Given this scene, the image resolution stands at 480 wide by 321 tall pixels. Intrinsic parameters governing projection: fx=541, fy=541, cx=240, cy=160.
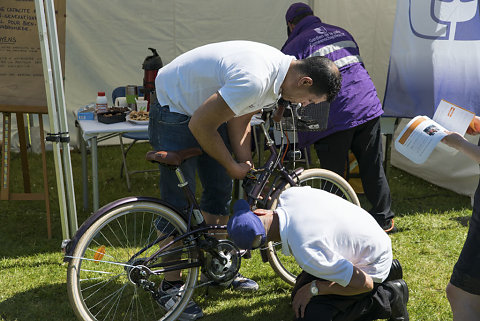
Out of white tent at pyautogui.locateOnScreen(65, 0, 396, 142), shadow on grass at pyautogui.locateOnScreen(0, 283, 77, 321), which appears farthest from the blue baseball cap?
white tent at pyautogui.locateOnScreen(65, 0, 396, 142)

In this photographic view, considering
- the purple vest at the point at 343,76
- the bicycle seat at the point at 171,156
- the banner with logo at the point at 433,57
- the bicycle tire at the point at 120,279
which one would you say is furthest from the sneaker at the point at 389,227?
the bicycle seat at the point at 171,156

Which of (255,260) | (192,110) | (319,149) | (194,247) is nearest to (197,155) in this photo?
(192,110)

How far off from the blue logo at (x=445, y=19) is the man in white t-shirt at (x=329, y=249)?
220 centimetres

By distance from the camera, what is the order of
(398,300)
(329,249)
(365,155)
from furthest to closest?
(365,155), (398,300), (329,249)

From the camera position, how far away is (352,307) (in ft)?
8.29

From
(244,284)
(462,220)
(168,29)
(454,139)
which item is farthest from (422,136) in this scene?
(168,29)

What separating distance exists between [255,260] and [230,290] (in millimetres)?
411

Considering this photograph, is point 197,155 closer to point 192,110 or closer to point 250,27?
point 192,110

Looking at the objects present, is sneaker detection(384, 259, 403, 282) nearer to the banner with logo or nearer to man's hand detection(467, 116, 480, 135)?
man's hand detection(467, 116, 480, 135)

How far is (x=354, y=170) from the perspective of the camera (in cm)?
480

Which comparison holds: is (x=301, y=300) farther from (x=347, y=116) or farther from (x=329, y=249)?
(x=347, y=116)

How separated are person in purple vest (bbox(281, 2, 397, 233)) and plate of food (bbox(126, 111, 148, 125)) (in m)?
1.09

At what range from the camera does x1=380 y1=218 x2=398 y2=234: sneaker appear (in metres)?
3.93

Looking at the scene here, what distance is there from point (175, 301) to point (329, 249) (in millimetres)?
929
